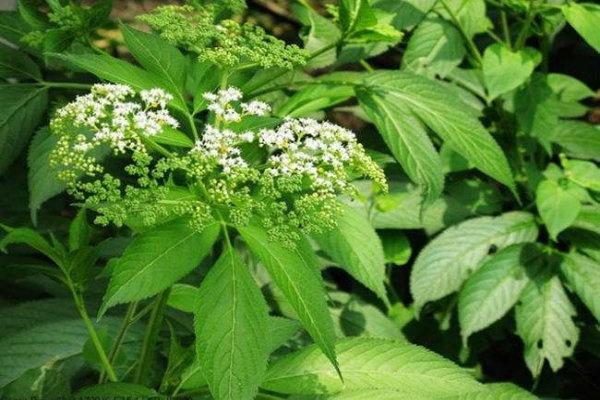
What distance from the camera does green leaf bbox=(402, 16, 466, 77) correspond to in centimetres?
211

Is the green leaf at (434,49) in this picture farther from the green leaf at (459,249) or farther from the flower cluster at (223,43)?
the flower cluster at (223,43)

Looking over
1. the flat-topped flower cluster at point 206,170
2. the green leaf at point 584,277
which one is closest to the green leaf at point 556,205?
the green leaf at point 584,277

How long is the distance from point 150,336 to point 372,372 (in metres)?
0.40

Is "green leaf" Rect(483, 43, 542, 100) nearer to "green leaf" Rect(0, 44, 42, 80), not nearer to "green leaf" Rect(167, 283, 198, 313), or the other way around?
"green leaf" Rect(167, 283, 198, 313)

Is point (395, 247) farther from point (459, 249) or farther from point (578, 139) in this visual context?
point (578, 139)

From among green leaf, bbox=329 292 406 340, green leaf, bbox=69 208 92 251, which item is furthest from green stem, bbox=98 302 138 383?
green leaf, bbox=329 292 406 340

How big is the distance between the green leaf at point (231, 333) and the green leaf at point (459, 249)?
1.06 meters

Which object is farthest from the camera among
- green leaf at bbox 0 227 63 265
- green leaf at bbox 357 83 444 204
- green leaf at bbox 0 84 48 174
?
green leaf at bbox 0 84 48 174

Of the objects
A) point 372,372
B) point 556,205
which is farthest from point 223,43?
point 556,205

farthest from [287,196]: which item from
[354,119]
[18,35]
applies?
[354,119]

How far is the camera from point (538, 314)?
2.06m

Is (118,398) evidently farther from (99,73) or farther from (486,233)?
(486,233)

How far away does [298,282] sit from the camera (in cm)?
108

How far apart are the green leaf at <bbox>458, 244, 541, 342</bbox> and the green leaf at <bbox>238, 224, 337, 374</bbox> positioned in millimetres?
990
